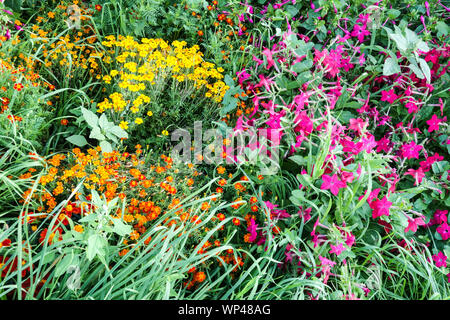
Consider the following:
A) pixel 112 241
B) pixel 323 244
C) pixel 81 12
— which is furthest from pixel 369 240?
pixel 81 12

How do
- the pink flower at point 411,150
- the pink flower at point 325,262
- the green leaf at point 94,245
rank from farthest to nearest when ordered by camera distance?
the pink flower at point 411,150, the pink flower at point 325,262, the green leaf at point 94,245

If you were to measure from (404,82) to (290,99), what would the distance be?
0.71 m

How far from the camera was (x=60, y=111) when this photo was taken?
8.50ft

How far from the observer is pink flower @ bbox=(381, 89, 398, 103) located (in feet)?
8.36

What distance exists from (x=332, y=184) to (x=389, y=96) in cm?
93

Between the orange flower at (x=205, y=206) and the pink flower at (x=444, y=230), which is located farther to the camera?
the pink flower at (x=444, y=230)

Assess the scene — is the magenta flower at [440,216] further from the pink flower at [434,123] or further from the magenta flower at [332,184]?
the magenta flower at [332,184]

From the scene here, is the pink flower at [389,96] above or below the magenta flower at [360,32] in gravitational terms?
below

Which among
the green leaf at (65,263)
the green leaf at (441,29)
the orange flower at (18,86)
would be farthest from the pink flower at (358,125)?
the orange flower at (18,86)

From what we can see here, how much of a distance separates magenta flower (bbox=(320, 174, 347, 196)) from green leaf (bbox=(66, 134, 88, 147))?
1287 mm

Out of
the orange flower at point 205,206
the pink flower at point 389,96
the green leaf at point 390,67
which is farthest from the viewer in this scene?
the pink flower at point 389,96

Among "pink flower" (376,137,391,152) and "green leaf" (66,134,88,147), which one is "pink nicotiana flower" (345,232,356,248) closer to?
"pink flower" (376,137,391,152)

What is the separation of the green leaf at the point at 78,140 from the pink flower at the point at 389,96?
67.7 inches

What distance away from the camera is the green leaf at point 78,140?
2367 mm
